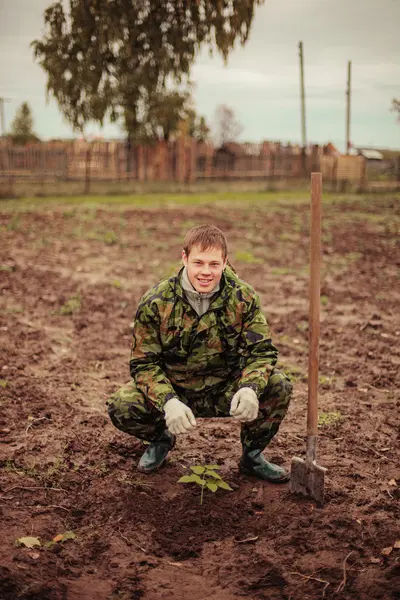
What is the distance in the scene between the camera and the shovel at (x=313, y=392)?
2770mm

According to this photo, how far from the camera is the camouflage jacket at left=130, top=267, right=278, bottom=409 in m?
2.96

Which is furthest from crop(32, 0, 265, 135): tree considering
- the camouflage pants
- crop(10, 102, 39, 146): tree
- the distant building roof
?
crop(10, 102, 39, 146): tree

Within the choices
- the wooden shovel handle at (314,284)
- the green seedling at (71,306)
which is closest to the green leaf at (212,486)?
the wooden shovel handle at (314,284)

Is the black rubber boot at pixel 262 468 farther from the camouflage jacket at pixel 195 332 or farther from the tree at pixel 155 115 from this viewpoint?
the tree at pixel 155 115

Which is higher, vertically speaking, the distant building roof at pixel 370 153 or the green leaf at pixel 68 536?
the distant building roof at pixel 370 153

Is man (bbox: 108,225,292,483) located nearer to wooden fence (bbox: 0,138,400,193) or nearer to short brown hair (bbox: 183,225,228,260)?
short brown hair (bbox: 183,225,228,260)

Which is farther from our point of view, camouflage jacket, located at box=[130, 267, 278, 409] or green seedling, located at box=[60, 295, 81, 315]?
green seedling, located at box=[60, 295, 81, 315]

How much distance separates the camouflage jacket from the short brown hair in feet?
0.62

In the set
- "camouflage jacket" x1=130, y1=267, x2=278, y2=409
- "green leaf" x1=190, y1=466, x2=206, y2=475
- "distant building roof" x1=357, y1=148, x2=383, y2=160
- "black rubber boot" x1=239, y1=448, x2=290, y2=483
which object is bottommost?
"black rubber boot" x1=239, y1=448, x2=290, y2=483

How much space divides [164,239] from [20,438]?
23.5 feet

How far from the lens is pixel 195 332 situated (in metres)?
2.98

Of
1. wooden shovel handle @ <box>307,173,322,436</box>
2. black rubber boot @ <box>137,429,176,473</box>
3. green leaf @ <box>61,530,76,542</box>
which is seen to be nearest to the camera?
green leaf @ <box>61,530,76,542</box>

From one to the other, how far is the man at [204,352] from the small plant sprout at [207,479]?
0.20 m

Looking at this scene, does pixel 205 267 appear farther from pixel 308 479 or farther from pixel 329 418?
pixel 329 418
